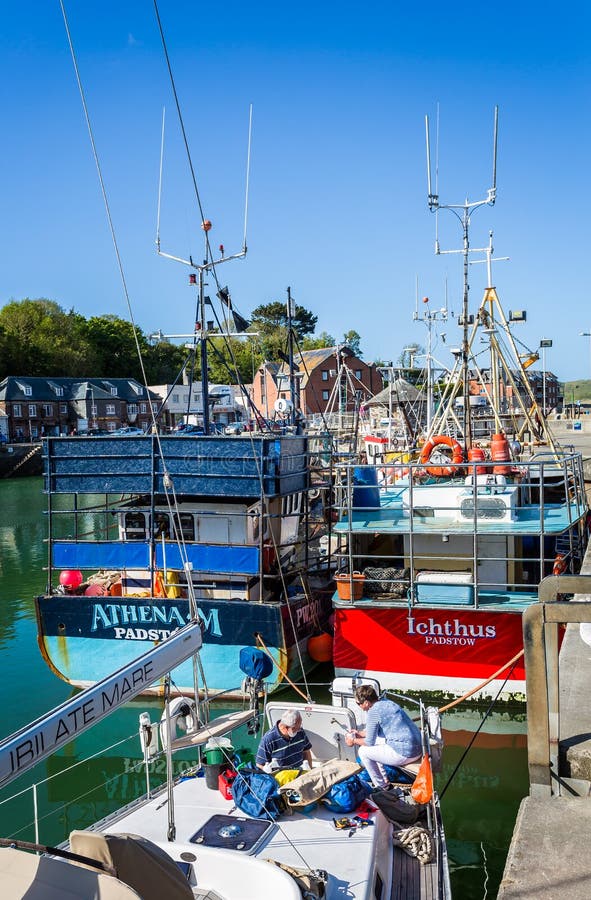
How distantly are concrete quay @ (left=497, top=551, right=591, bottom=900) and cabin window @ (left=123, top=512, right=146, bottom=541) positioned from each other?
9.90 meters

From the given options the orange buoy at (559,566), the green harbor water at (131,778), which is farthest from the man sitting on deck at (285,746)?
the orange buoy at (559,566)

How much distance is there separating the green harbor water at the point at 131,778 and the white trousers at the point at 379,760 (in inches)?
69.4

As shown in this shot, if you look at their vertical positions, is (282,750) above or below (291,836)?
above

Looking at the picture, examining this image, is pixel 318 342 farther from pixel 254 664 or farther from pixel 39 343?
pixel 254 664

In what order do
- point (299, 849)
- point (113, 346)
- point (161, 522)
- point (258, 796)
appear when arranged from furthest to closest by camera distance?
point (113, 346)
point (161, 522)
point (258, 796)
point (299, 849)

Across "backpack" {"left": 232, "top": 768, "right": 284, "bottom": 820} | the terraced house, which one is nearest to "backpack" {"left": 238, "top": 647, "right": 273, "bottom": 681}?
"backpack" {"left": 232, "top": 768, "right": 284, "bottom": 820}

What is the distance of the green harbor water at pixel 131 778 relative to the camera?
31.0ft

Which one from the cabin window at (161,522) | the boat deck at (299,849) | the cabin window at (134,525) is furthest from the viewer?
the cabin window at (134,525)

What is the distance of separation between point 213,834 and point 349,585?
21.1 ft

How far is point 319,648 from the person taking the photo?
Answer: 14.2 meters

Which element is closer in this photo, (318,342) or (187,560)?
(187,560)

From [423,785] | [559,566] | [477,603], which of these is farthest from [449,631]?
[423,785]

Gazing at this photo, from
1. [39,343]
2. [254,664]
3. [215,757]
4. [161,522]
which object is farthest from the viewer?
[39,343]

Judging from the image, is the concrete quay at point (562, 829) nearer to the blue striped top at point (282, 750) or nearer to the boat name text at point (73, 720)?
the boat name text at point (73, 720)
